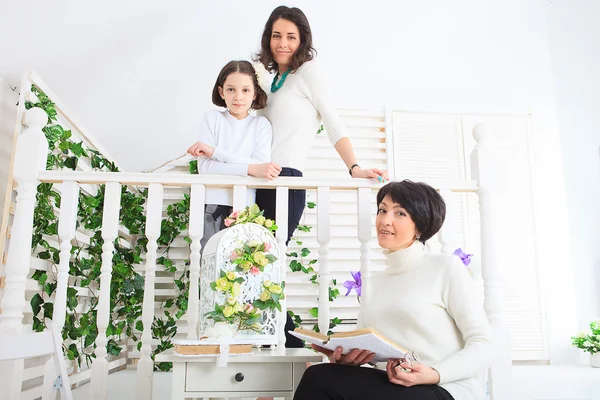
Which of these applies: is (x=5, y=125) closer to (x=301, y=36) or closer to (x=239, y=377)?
(x=301, y=36)

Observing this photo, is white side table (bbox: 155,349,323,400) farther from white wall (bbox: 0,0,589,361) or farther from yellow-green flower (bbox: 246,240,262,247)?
white wall (bbox: 0,0,589,361)

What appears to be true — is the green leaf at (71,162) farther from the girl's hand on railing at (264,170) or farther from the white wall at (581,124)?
the white wall at (581,124)

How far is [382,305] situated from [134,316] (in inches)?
90.3

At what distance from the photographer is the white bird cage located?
1.60 meters

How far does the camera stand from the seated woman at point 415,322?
4.15ft

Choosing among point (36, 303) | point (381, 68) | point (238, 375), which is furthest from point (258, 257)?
point (381, 68)

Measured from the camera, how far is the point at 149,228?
6.05 ft

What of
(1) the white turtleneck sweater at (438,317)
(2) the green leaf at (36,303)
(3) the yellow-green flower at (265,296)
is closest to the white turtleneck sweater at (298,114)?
(3) the yellow-green flower at (265,296)

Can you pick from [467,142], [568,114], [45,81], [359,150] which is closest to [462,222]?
[467,142]

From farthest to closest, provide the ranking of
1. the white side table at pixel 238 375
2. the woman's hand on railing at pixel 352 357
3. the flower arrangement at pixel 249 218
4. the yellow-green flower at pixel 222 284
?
1. the flower arrangement at pixel 249 218
2. the yellow-green flower at pixel 222 284
3. the white side table at pixel 238 375
4. the woman's hand on railing at pixel 352 357

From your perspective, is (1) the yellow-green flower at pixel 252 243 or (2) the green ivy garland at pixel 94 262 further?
(2) the green ivy garland at pixel 94 262

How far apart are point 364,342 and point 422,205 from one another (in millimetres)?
427

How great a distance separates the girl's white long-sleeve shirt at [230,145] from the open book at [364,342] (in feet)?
2.28

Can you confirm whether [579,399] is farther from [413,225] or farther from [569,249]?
[569,249]
